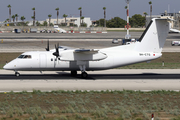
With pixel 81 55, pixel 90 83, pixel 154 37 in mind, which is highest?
pixel 154 37

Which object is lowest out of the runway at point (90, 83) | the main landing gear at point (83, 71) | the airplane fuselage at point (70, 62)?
the runway at point (90, 83)

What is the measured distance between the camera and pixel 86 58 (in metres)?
29.2

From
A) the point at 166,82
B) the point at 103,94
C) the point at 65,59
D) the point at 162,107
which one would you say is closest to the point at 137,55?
the point at 166,82

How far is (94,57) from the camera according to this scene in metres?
29.1

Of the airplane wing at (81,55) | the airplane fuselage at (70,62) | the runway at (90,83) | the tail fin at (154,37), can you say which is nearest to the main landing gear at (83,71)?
the airplane fuselage at (70,62)

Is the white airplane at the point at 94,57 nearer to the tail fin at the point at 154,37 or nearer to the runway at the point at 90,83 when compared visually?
the tail fin at the point at 154,37

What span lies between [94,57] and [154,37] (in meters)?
7.57

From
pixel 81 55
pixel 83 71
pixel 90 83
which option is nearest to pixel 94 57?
pixel 81 55

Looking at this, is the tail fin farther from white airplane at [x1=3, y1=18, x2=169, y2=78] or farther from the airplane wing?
the airplane wing

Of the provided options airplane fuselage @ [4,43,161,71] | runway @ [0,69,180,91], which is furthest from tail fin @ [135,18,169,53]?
runway @ [0,69,180,91]

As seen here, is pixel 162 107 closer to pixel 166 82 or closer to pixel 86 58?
pixel 166 82

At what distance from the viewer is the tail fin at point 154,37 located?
30.2 metres

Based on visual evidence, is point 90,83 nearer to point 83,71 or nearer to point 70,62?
point 83,71

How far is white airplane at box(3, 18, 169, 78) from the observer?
2861cm
